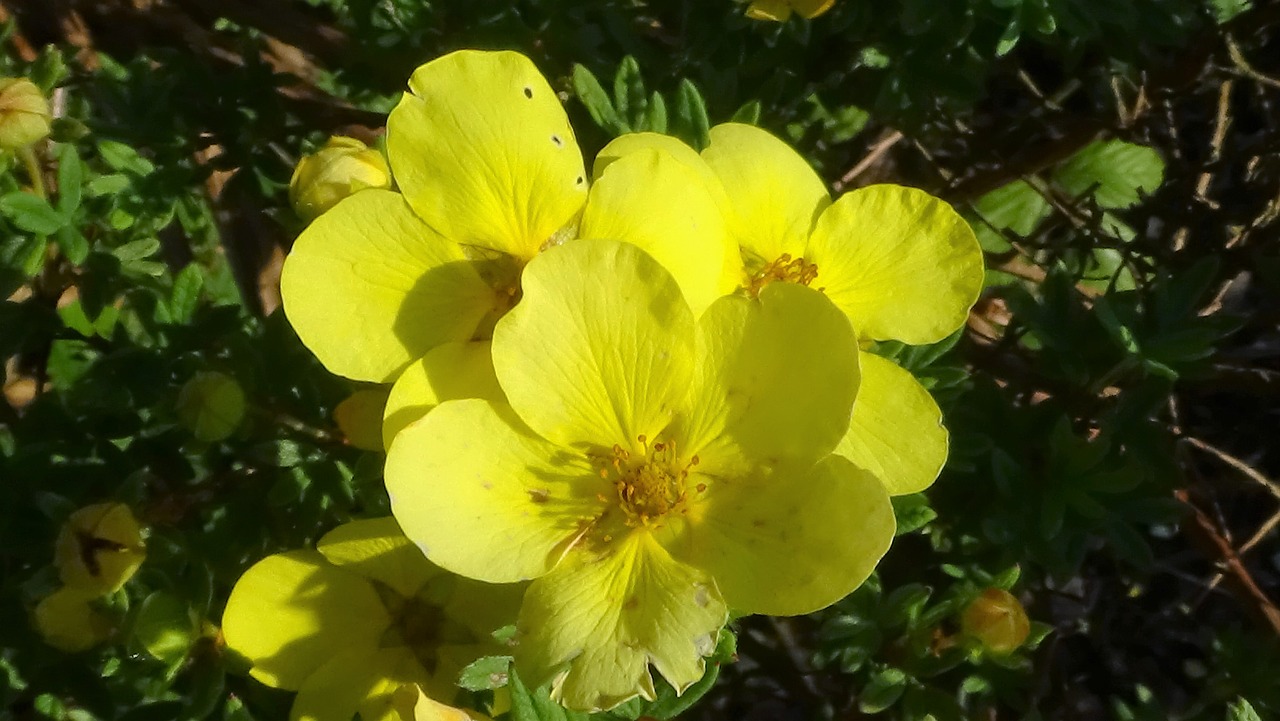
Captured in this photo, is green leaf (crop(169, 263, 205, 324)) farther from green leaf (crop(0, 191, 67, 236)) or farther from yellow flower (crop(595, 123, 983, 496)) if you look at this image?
yellow flower (crop(595, 123, 983, 496))

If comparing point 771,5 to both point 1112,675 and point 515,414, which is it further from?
point 1112,675

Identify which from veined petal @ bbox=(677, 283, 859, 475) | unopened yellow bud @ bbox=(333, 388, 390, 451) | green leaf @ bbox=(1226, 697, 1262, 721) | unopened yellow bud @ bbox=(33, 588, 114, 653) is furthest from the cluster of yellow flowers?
green leaf @ bbox=(1226, 697, 1262, 721)

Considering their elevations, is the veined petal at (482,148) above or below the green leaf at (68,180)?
above

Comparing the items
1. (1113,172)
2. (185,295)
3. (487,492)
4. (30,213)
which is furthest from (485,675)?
(1113,172)

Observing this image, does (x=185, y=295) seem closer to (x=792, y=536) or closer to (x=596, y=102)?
(x=596, y=102)

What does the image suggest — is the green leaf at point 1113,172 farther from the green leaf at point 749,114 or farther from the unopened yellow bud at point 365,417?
the unopened yellow bud at point 365,417

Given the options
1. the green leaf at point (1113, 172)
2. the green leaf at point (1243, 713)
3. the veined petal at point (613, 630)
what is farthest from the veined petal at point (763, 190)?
the green leaf at point (1113, 172)

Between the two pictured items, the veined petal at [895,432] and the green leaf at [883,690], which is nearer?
the veined petal at [895,432]
